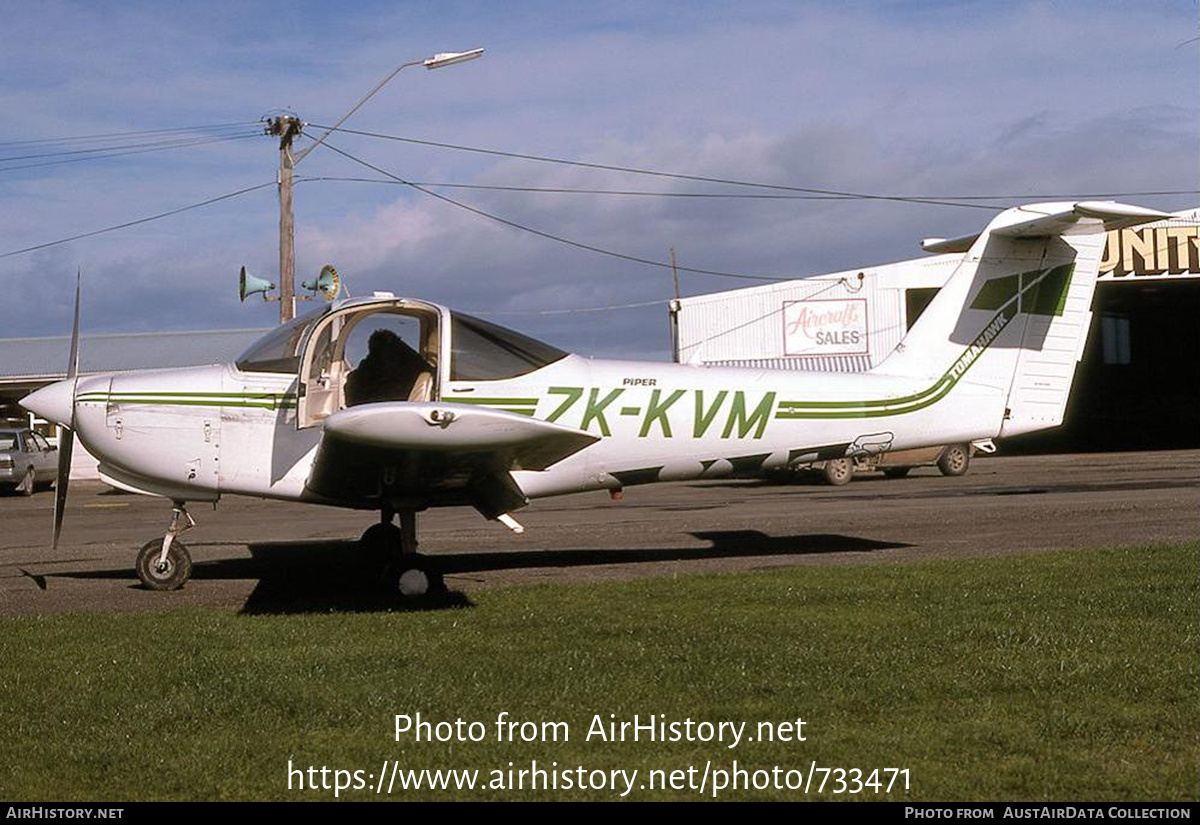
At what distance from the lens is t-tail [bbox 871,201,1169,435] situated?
11.7 metres

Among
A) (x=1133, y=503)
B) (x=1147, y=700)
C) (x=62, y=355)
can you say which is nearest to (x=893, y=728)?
(x=1147, y=700)

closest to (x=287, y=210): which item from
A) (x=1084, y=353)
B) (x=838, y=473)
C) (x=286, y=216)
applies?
(x=286, y=216)

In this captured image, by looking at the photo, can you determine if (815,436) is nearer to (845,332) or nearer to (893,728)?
(893,728)

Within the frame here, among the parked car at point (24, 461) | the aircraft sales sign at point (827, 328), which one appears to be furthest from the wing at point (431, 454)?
the aircraft sales sign at point (827, 328)

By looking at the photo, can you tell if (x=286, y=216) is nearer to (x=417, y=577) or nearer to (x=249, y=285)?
A: (x=249, y=285)

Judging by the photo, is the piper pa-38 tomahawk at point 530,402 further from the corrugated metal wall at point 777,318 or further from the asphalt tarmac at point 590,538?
the corrugated metal wall at point 777,318

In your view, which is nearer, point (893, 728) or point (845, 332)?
point (893, 728)

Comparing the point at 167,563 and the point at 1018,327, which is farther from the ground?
the point at 1018,327

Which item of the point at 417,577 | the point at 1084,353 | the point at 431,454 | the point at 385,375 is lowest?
the point at 417,577

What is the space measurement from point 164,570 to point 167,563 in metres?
0.06

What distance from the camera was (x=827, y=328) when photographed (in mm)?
38188

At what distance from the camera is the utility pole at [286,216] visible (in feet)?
84.5

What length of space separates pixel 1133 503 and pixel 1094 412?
3463 cm
